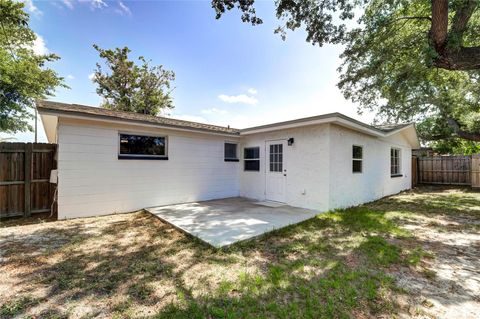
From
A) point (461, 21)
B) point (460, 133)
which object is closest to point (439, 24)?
point (461, 21)

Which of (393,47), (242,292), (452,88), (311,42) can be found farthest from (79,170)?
(452,88)

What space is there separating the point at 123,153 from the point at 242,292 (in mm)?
5702

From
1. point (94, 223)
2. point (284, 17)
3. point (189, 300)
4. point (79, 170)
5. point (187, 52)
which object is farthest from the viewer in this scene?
point (187, 52)

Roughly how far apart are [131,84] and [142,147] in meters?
16.4

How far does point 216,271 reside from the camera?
311 centimetres

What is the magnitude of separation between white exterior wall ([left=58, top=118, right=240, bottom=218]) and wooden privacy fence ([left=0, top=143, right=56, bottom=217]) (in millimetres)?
1020

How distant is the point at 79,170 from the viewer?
5848 mm

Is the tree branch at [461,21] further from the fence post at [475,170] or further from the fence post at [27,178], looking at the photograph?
the fence post at [27,178]

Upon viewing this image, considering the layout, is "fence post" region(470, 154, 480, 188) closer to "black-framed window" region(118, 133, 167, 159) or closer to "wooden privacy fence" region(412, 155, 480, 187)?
"wooden privacy fence" region(412, 155, 480, 187)

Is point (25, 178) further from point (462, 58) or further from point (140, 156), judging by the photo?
point (462, 58)

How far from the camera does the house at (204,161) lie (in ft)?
19.2

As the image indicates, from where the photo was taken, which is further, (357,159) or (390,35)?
(357,159)

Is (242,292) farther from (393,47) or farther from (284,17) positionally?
(393,47)

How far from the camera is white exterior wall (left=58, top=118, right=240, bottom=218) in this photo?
18.7 ft
